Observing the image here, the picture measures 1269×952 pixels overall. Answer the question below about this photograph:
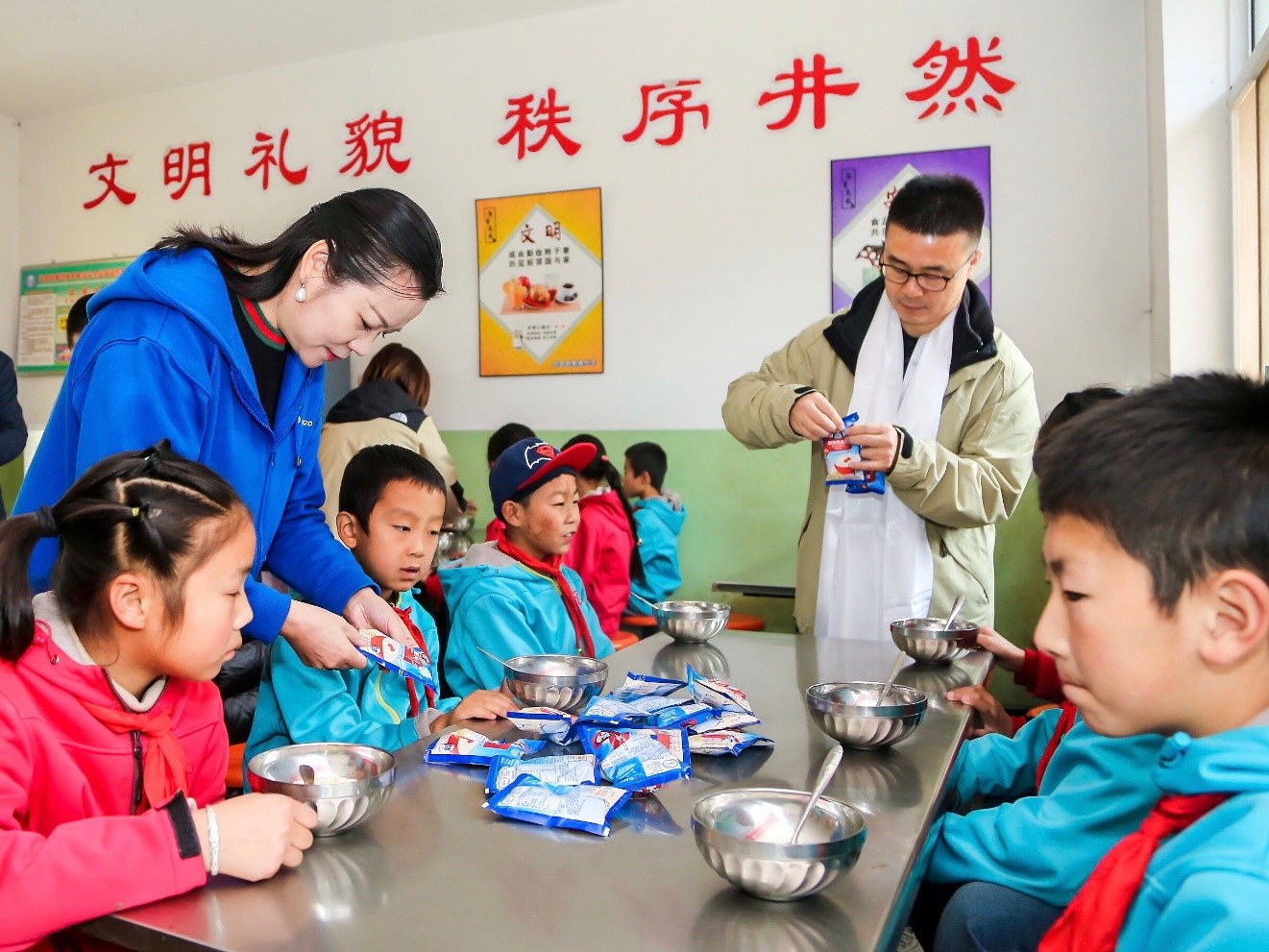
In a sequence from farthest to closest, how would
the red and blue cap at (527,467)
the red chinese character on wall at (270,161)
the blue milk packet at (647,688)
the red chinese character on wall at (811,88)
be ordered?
1. the red chinese character on wall at (270,161)
2. the red chinese character on wall at (811,88)
3. the red and blue cap at (527,467)
4. the blue milk packet at (647,688)

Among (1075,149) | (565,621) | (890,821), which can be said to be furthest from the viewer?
(1075,149)

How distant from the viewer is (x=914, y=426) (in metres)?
2.29

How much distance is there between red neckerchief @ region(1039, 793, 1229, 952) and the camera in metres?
0.85

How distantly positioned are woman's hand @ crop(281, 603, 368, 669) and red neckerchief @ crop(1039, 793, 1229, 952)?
89 cm

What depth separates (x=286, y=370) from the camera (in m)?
1.55

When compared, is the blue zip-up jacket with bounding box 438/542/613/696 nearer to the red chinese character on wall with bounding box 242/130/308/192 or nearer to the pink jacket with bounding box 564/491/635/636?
the pink jacket with bounding box 564/491/635/636

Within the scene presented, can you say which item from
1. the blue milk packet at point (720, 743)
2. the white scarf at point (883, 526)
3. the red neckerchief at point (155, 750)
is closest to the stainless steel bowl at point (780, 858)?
the blue milk packet at point (720, 743)

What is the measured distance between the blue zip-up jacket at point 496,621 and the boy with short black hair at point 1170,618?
118 centimetres

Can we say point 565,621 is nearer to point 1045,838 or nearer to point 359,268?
point 359,268

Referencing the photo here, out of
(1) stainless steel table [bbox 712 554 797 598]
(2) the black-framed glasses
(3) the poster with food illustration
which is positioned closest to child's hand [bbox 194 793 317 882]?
(2) the black-framed glasses

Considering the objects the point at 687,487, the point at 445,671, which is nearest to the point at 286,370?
the point at 445,671

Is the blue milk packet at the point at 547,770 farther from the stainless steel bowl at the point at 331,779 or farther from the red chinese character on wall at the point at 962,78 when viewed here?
the red chinese character on wall at the point at 962,78

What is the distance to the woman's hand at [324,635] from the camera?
1.33 meters

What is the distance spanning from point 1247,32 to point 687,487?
2.35 m
